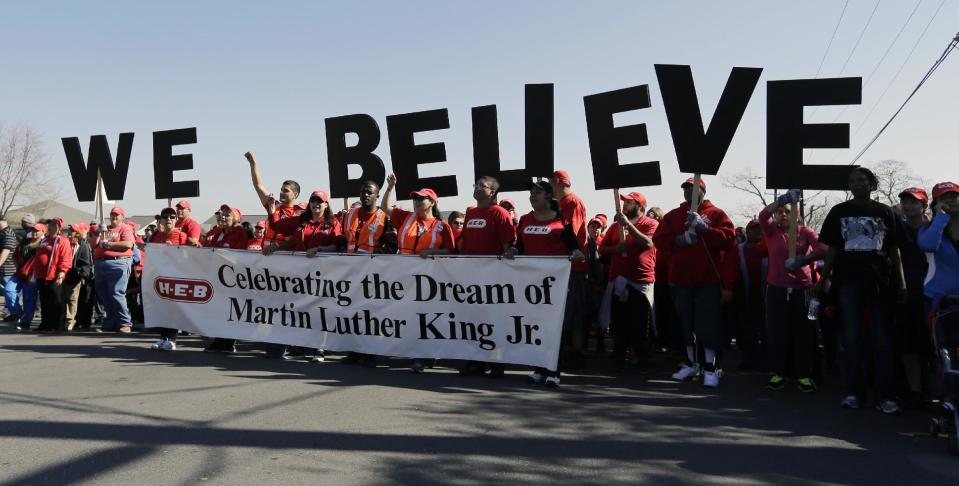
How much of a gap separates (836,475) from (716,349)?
2919mm

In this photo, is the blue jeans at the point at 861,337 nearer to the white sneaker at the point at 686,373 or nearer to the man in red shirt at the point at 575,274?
the white sneaker at the point at 686,373

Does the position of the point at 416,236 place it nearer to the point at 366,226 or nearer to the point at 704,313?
the point at 366,226

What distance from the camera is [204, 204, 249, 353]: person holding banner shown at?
351 inches

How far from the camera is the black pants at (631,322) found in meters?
7.66

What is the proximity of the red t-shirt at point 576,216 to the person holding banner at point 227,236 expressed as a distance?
14.4 ft

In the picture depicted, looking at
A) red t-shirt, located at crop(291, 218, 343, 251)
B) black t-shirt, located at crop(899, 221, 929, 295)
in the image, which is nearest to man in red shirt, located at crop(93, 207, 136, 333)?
red t-shirt, located at crop(291, 218, 343, 251)

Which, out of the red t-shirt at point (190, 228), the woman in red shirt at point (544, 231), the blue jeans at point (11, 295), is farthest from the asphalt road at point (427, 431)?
the blue jeans at point (11, 295)

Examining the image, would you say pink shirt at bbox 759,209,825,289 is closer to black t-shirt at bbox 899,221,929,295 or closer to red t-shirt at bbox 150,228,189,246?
black t-shirt at bbox 899,221,929,295

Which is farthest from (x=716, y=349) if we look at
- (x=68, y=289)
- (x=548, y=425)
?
(x=68, y=289)

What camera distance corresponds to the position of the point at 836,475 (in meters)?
4.03

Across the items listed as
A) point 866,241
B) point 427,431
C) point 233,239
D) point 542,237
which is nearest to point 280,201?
point 233,239

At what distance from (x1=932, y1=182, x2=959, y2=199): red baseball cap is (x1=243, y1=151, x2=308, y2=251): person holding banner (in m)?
6.73

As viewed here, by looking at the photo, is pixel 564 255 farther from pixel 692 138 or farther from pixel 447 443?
pixel 447 443

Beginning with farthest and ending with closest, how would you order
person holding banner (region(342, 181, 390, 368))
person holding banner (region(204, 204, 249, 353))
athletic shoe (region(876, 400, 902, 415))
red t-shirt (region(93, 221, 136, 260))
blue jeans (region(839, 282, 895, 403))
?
red t-shirt (region(93, 221, 136, 260)), person holding banner (region(204, 204, 249, 353)), person holding banner (region(342, 181, 390, 368)), blue jeans (region(839, 282, 895, 403)), athletic shoe (region(876, 400, 902, 415))
